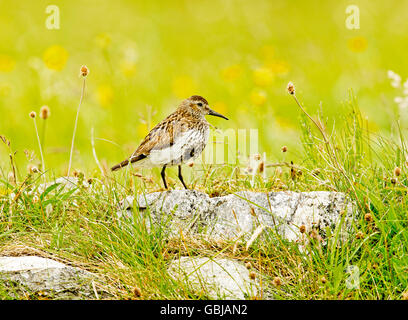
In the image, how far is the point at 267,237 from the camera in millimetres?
4727

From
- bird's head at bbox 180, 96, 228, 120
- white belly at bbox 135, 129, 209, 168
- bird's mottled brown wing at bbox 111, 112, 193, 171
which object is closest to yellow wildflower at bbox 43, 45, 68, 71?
bird's head at bbox 180, 96, 228, 120

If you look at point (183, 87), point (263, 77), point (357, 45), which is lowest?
point (183, 87)

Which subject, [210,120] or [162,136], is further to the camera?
[210,120]

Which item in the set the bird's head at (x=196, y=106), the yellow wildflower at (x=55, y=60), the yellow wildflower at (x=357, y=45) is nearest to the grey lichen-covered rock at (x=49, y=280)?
the bird's head at (x=196, y=106)

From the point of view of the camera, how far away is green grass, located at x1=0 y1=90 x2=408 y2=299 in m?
4.46

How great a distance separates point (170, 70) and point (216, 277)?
A: 761 centimetres

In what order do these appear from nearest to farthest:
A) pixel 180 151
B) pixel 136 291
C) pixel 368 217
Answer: pixel 136 291 < pixel 368 217 < pixel 180 151

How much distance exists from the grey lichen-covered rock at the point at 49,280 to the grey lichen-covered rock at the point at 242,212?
628 millimetres

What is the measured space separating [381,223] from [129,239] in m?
1.67

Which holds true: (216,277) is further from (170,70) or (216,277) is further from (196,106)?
(170,70)

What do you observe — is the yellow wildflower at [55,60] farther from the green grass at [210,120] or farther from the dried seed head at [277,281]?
the dried seed head at [277,281]

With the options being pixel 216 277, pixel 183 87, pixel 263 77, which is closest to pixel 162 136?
pixel 216 277

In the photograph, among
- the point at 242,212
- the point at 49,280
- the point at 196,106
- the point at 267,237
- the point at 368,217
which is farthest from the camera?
the point at 196,106
